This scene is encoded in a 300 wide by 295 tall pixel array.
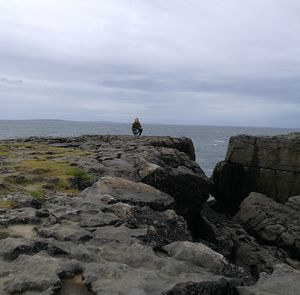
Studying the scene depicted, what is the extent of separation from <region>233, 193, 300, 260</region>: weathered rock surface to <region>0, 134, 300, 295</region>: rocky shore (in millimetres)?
60

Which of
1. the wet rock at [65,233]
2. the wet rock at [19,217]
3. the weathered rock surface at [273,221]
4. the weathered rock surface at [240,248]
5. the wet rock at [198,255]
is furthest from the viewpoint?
the weathered rock surface at [273,221]

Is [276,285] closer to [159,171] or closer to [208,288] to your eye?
[208,288]

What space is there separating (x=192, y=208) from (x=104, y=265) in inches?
626

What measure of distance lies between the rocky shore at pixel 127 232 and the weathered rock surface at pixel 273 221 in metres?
0.06

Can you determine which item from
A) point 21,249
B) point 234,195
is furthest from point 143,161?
point 234,195

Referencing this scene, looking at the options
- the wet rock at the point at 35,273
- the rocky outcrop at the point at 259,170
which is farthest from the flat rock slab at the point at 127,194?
the rocky outcrop at the point at 259,170

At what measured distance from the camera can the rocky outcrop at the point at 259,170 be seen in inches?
1352

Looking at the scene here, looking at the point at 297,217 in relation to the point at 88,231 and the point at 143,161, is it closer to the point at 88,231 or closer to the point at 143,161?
the point at 143,161

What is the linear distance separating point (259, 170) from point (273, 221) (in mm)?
9674

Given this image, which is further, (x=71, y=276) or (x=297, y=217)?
(x=297, y=217)

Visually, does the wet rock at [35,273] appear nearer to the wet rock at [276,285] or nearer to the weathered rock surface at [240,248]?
the wet rock at [276,285]

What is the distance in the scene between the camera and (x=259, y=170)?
36.1 metres

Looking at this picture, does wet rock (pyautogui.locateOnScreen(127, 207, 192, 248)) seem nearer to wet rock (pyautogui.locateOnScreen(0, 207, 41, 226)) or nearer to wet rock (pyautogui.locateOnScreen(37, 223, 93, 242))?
wet rock (pyautogui.locateOnScreen(37, 223, 93, 242))

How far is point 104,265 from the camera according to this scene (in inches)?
324
